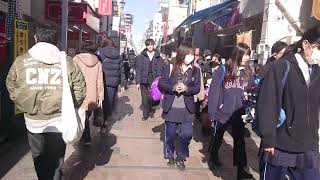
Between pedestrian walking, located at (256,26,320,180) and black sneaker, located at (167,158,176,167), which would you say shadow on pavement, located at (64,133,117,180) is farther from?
pedestrian walking, located at (256,26,320,180)

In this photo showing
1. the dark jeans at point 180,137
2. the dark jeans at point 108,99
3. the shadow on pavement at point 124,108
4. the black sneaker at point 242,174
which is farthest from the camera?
the shadow on pavement at point 124,108

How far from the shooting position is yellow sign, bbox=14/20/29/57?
7134 millimetres

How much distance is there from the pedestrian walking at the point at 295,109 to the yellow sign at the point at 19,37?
477 cm

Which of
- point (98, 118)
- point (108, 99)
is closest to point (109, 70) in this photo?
point (108, 99)

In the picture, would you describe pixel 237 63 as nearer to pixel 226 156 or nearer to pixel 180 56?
pixel 180 56

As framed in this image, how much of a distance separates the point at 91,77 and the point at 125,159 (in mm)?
1397

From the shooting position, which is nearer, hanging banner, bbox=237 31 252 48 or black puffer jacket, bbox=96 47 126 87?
black puffer jacket, bbox=96 47 126 87

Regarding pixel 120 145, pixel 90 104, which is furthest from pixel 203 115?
pixel 90 104

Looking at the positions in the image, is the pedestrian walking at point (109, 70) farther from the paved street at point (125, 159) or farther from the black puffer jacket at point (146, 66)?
the black puffer jacket at point (146, 66)

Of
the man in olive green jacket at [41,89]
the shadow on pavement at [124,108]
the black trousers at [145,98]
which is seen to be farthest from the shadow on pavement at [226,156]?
the man in olive green jacket at [41,89]

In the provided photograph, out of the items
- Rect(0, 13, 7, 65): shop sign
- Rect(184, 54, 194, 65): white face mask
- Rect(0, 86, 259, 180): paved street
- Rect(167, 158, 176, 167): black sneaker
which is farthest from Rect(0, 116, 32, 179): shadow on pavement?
Rect(184, 54, 194, 65): white face mask

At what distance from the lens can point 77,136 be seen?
14.5 ft

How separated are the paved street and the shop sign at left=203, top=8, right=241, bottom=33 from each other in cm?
999

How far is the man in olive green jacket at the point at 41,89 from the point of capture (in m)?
4.22
